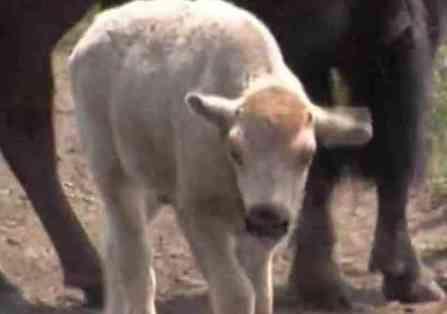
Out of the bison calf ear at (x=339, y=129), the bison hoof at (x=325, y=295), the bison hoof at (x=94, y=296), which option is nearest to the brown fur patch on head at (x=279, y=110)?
the bison calf ear at (x=339, y=129)

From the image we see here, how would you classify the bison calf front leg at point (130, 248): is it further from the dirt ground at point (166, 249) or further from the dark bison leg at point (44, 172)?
the dark bison leg at point (44, 172)

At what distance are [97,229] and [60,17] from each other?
1.10 metres

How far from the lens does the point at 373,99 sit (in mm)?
6746

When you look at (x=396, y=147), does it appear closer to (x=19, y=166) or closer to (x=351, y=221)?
(x=351, y=221)

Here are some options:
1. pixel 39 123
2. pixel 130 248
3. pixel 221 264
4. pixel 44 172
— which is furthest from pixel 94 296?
pixel 221 264

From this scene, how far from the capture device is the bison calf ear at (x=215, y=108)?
4.65 metres

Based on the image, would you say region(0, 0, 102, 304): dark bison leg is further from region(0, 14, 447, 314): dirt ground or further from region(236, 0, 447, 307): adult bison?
region(236, 0, 447, 307): adult bison

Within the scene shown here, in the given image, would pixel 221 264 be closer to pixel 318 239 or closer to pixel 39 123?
pixel 318 239

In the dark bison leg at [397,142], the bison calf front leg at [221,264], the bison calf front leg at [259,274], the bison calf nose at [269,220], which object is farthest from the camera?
the dark bison leg at [397,142]

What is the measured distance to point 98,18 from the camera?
5555 millimetres

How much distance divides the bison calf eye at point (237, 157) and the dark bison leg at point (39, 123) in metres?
2.09

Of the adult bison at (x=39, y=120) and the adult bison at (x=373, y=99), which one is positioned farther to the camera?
the adult bison at (x=39, y=120)

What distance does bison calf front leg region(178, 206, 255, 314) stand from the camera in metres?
4.91

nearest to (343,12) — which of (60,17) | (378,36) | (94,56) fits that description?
(378,36)
